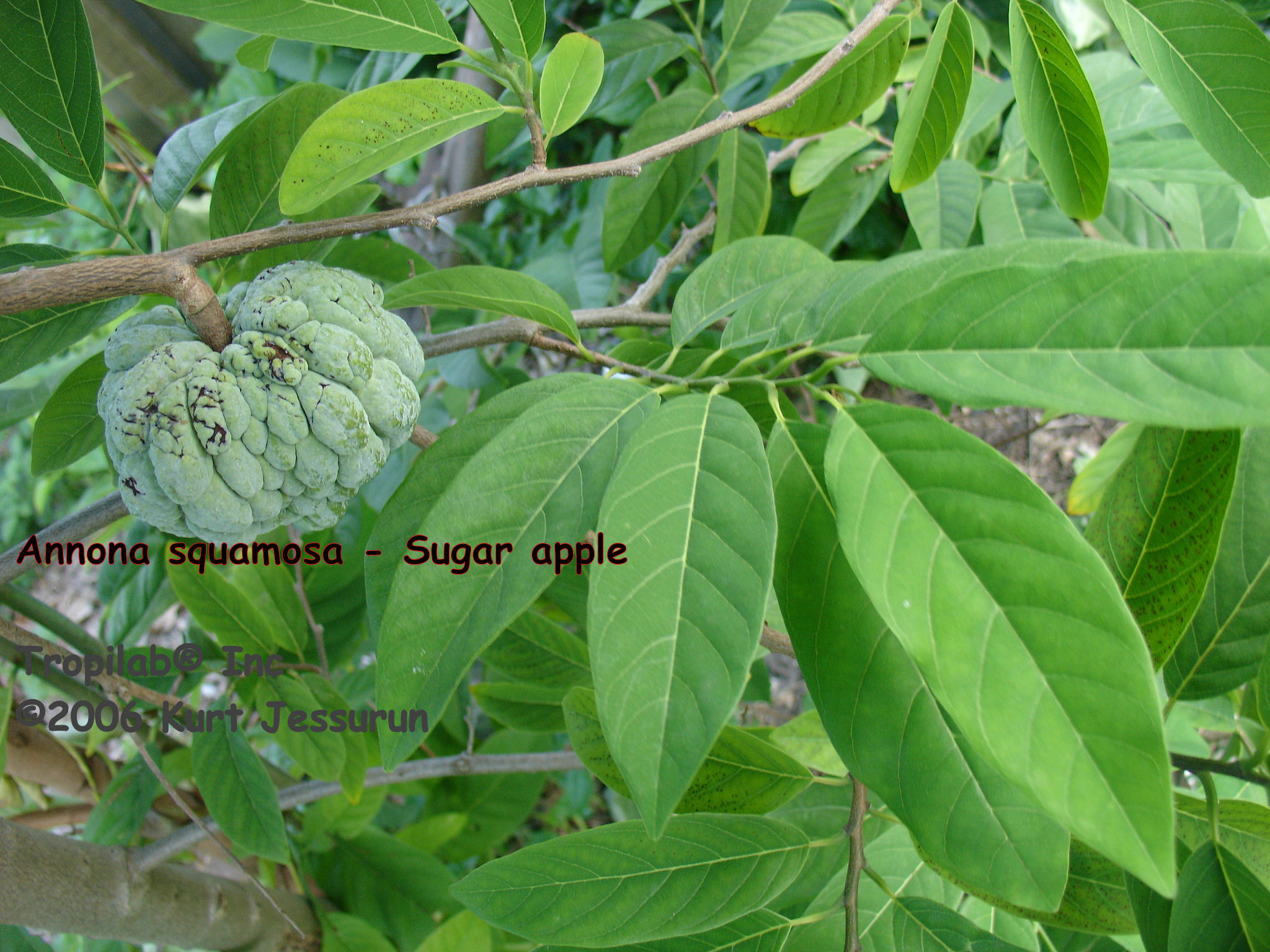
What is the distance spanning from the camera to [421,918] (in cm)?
145

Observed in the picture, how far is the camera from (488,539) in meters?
0.58

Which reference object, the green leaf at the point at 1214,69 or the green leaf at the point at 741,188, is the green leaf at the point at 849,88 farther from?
Result: the green leaf at the point at 1214,69

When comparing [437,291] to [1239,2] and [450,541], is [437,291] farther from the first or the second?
[1239,2]

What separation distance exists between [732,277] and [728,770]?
0.57 metres

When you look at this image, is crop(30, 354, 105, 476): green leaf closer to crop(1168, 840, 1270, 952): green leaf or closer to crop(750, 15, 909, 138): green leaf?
crop(750, 15, 909, 138): green leaf

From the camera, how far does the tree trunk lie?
891 mm

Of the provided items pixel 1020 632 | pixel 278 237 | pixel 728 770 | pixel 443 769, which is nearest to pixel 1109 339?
pixel 1020 632

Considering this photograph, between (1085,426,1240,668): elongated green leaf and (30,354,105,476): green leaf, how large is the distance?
1125mm

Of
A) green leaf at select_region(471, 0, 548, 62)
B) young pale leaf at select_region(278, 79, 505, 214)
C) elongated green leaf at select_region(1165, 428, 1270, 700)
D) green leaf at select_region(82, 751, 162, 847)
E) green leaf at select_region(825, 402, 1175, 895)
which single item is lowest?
green leaf at select_region(82, 751, 162, 847)

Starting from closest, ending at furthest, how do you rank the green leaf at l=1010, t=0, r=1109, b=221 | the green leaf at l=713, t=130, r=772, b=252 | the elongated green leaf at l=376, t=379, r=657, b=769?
the elongated green leaf at l=376, t=379, r=657, b=769
the green leaf at l=1010, t=0, r=1109, b=221
the green leaf at l=713, t=130, r=772, b=252

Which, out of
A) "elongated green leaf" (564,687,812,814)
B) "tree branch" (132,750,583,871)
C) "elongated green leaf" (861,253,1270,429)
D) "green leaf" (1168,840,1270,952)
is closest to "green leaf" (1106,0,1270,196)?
"elongated green leaf" (861,253,1270,429)

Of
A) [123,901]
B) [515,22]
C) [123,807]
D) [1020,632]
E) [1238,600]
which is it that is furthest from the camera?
[123,807]

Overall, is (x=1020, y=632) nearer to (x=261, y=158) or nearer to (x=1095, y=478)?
(x=261, y=158)

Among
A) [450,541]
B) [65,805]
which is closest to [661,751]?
[450,541]
